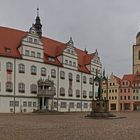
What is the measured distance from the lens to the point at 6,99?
49188mm

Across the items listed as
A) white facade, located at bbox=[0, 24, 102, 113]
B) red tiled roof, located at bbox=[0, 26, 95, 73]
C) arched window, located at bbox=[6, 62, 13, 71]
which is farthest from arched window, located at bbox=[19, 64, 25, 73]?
arched window, located at bbox=[6, 62, 13, 71]

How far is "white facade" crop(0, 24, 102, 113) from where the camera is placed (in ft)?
163

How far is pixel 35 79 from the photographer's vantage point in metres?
54.2

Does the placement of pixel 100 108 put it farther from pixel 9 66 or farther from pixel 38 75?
pixel 38 75

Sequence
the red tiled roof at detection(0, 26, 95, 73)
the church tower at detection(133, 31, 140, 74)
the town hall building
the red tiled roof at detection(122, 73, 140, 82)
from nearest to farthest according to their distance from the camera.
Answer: the town hall building
the red tiled roof at detection(0, 26, 95, 73)
the red tiled roof at detection(122, 73, 140, 82)
the church tower at detection(133, 31, 140, 74)

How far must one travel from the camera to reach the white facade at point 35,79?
49834 millimetres

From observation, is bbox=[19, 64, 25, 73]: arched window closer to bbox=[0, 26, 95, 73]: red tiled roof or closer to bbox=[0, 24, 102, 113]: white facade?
bbox=[0, 24, 102, 113]: white facade

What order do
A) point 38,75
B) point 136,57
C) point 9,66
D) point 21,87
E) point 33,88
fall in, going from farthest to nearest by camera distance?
point 136,57 < point 38,75 < point 33,88 < point 21,87 < point 9,66

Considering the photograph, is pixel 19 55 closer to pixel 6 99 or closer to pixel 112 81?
pixel 6 99

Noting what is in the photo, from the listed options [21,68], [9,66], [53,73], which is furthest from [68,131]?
[53,73]

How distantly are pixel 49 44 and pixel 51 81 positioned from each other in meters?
9.06

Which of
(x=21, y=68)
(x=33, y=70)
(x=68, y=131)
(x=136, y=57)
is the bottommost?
(x=68, y=131)

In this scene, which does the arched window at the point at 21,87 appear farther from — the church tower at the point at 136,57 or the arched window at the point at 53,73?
the church tower at the point at 136,57

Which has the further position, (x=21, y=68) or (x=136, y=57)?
(x=136, y=57)
